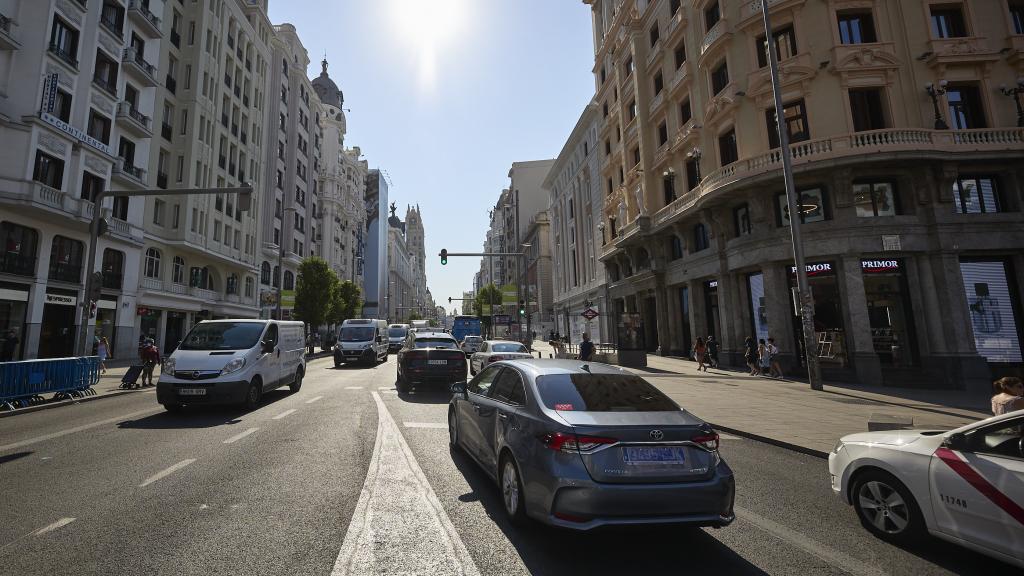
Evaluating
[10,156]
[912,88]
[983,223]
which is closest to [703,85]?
[912,88]

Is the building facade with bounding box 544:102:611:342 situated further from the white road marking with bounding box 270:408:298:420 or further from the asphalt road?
the asphalt road

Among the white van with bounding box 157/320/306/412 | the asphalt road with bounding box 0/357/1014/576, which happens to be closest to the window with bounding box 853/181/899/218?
the asphalt road with bounding box 0/357/1014/576

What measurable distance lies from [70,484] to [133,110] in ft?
102

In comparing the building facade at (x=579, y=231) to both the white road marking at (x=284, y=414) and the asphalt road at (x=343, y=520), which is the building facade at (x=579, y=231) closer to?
the white road marking at (x=284, y=414)

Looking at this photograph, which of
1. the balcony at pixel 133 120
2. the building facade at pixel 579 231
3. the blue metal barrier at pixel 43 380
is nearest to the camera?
the blue metal barrier at pixel 43 380

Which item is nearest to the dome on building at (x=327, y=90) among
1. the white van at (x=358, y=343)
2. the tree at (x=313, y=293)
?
the tree at (x=313, y=293)

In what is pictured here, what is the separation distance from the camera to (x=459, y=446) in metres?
6.57

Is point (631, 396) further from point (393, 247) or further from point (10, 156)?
point (393, 247)

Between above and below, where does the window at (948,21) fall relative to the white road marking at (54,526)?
above

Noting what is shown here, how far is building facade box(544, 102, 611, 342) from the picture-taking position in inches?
1604

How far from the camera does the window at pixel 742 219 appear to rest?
20.8 metres

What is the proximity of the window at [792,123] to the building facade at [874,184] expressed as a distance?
66 millimetres

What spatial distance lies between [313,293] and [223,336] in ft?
104

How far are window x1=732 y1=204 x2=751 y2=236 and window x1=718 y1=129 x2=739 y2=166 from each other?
2.30m
